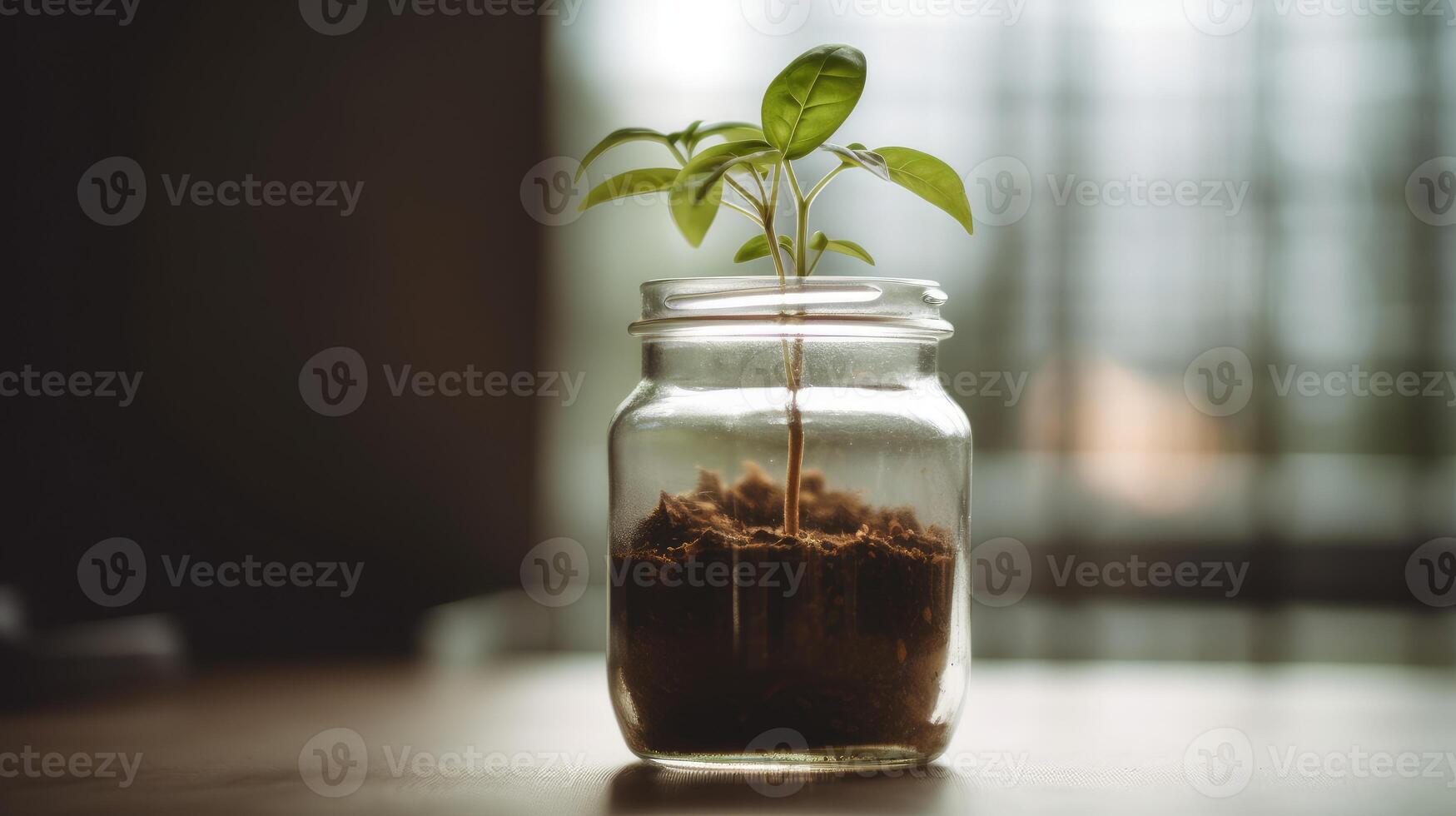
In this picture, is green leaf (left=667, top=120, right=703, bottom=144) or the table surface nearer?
the table surface

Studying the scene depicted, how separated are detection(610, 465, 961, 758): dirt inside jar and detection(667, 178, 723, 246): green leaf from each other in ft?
0.46

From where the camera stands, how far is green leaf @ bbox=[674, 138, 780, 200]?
1.68ft

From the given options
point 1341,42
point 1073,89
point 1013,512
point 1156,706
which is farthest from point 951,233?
point 1156,706

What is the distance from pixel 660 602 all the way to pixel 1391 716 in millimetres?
539

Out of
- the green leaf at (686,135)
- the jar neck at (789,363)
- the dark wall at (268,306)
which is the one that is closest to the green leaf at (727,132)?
the green leaf at (686,135)

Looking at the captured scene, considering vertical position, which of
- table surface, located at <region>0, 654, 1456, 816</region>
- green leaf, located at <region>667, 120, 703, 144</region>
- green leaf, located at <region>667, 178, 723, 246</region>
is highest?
green leaf, located at <region>667, 120, 703, 144</region>

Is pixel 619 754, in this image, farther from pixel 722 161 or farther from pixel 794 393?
pixel 722 161

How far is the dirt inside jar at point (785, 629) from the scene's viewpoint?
1.67 ft

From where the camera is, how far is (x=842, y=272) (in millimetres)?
2264

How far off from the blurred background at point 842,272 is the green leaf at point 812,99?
822mm

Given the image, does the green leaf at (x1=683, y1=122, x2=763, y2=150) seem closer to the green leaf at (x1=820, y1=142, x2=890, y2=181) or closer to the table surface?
the green leaf at (x1=820, y1=142, x2=890, y2=181)

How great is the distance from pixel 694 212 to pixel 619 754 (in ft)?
0.98

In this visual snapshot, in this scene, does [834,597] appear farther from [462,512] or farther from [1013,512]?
[1013,512]

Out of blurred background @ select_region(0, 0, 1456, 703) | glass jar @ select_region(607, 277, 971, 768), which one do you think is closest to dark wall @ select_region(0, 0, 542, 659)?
blurred background @ select_region(0, 0, 1456, 703)
